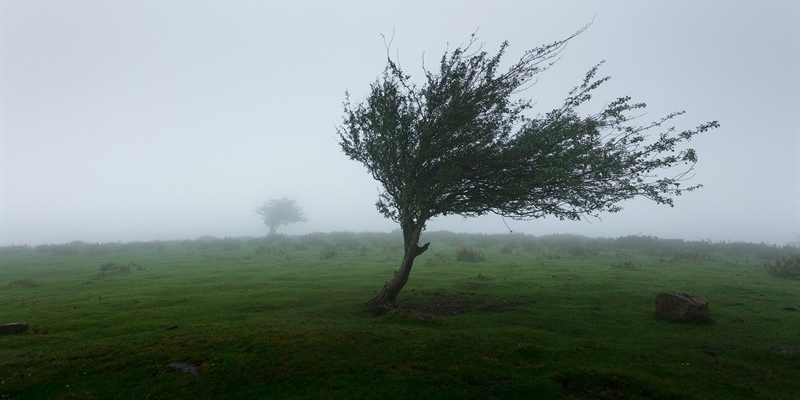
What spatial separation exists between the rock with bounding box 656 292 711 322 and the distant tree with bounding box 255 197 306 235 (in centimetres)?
11570

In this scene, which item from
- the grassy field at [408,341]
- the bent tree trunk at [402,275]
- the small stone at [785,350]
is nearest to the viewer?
the grassy field at [408,341]

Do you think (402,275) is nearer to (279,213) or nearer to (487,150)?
(487,150)

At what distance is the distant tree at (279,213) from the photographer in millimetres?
123938

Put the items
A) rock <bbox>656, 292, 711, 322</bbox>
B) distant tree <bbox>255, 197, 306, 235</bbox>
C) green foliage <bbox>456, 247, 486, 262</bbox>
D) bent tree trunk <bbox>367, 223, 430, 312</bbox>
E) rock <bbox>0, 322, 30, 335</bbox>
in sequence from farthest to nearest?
distant tree <bbox>255, 197, 306, 235</bbox>, green foliage <bbox>456, 247, 486, 262</bbox>, bent tree trunk <bbox>367, 223, 430, 312</bbox>, rock <bbox>656, 292, 711, 322</bbox>, rock <bbox>0, 322, 30, 335</bbox>

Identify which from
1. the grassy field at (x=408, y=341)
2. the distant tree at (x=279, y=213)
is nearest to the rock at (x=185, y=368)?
the grassy field at (x=408, y=341)

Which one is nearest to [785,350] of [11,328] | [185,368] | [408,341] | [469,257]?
[408,341]

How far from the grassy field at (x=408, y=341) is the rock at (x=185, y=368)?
20 cm

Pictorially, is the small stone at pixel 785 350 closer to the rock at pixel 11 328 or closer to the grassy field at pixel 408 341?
the grassy field at pixel 408 341

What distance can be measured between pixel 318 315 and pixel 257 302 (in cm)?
525

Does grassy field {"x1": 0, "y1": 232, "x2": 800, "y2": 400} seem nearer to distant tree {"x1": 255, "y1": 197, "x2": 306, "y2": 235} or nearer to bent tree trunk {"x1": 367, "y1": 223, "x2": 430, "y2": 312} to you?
bent tree trunk {"x1": 367, "y1": 223, "x2": 430, "y2": 312}

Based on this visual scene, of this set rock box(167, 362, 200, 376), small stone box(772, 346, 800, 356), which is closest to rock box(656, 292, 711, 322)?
small stone box(772, 346, 800, 356)

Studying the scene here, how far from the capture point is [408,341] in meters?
14.8

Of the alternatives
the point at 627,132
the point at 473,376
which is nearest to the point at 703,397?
the point at 473,376

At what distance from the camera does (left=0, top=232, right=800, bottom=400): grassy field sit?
11352mm
